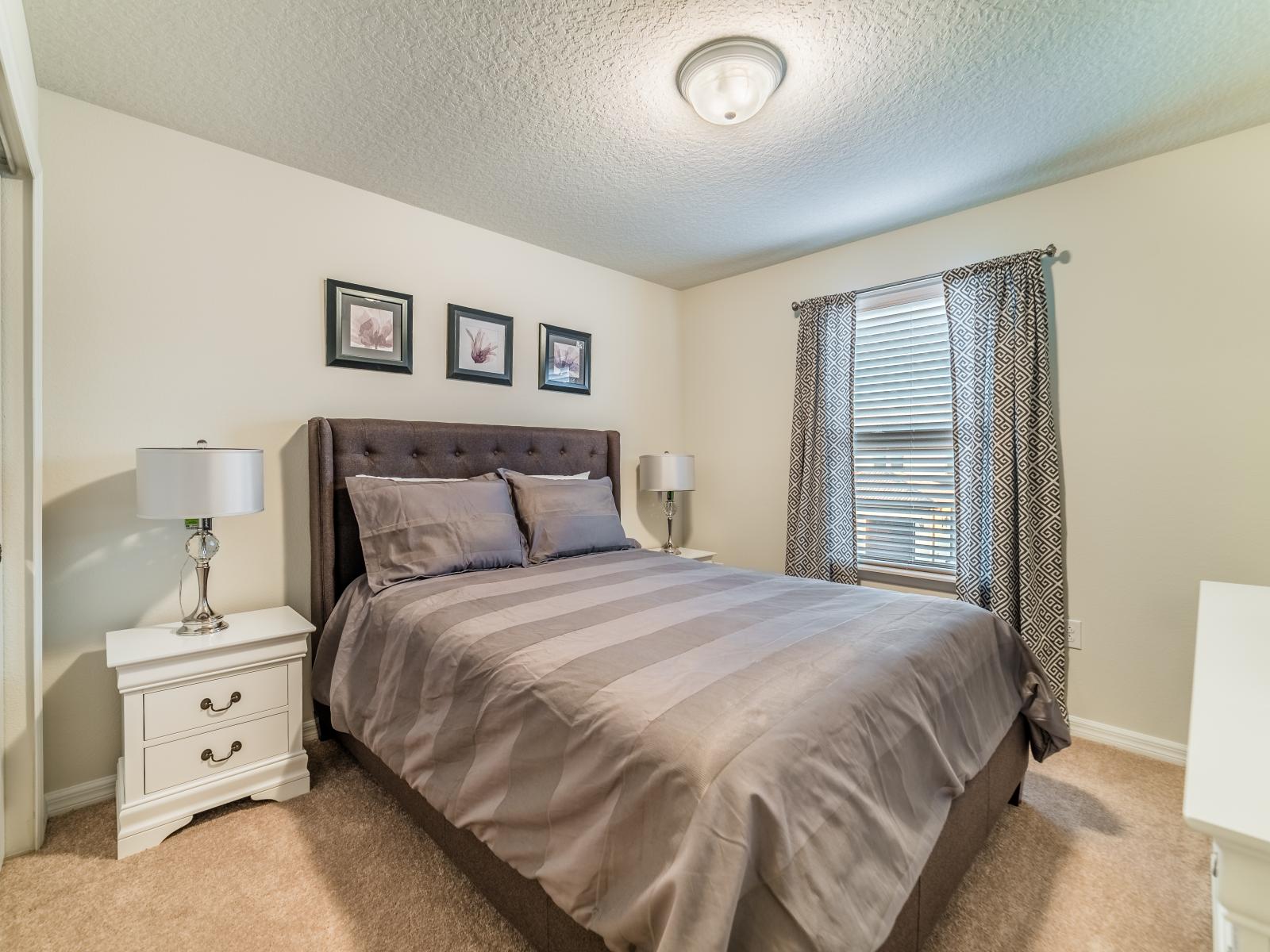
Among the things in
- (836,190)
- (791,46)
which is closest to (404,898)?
(791,46)

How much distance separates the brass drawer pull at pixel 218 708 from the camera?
6.13 ft

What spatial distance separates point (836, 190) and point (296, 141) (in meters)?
2.39

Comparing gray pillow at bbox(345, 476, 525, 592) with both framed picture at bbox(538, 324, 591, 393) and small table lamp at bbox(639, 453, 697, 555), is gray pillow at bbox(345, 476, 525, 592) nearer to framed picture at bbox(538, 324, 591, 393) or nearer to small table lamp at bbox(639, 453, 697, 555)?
framed picture at bbox(538, 324, 591, 393)

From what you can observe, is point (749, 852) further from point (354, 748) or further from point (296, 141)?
point (296, 141)

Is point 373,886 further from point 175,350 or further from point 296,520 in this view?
point 175,350

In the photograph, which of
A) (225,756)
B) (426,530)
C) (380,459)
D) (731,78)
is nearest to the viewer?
(731,78)

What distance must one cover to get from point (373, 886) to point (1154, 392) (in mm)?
3452

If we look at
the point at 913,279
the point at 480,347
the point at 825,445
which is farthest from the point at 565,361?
the point at 913,279

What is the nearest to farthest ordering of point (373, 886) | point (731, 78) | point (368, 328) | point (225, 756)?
point (373, 886) < point (731, 78) < point (225, 756) < point (368, 328)

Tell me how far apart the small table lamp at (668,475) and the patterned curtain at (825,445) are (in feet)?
2.38

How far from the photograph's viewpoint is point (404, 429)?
8.71 ft

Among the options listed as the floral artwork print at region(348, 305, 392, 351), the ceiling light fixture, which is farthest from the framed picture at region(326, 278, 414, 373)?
the ceiling light fixture

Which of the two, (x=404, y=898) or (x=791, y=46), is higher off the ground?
(x=791, y=46)

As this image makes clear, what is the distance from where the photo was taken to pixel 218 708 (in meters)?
1.90
